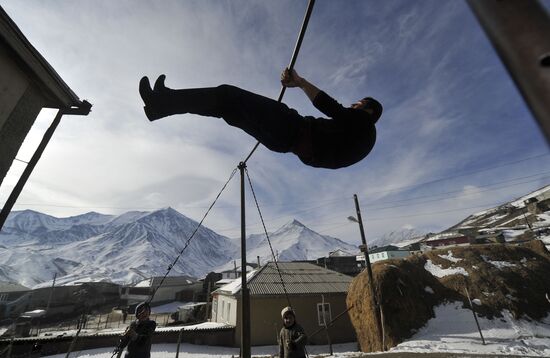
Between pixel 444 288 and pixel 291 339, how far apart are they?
1501cm

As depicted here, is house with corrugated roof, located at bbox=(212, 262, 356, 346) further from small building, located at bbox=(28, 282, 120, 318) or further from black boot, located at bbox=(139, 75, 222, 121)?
small building, located at bbox=(28, 282, 120, 318)

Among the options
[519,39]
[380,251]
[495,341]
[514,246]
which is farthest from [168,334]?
[380,251]

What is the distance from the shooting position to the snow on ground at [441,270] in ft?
59.0

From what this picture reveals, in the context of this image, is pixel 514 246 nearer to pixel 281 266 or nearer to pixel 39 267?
pixel 281 266

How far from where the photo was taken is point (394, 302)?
15.4 metres

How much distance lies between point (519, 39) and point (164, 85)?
10.1 feet

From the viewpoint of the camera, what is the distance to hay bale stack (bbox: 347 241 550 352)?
15.1 meters

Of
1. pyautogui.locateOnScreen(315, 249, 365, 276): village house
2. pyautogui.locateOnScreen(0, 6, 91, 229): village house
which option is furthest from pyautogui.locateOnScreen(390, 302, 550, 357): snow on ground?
pyautogui.locateOnScreen(315, 249, 365, 276): village house

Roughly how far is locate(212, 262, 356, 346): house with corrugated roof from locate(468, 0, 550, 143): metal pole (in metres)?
19.5

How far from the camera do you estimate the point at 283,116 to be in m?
3.04

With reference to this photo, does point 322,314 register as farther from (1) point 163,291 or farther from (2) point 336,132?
(1) point 163,291

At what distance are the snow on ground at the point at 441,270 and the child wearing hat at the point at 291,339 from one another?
52.1 feet

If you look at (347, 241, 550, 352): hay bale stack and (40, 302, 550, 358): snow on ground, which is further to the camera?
(347, 241, 550, 352): hay bale stack

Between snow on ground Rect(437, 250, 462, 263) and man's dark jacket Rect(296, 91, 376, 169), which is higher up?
snow on ground Rect(437, 250, 462, 263)
